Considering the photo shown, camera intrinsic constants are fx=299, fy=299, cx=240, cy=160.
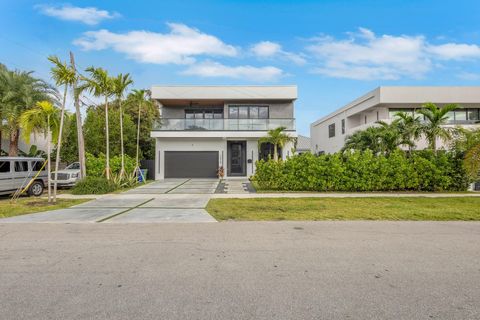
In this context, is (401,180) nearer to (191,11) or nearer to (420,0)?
(420,0)

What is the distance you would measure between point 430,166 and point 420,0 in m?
8.04

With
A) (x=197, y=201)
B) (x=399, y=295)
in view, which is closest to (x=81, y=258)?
(x=399, y=295)

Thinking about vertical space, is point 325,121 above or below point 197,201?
above

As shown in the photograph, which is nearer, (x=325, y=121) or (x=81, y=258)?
(x=81, y=258)

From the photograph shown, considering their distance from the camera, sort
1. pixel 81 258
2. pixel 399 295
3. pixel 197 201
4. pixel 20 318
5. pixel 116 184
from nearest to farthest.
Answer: pixel 20 318 < pixel 399 295 < pixel 81 258 < pixel 197 201 < pixel 116 184

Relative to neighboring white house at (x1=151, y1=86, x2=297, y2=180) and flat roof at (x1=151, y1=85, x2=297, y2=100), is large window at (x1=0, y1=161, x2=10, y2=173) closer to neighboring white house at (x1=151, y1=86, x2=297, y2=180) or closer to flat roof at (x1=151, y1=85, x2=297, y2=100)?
neighboring white house at (x1=151, y1=86, x2=297, y2=180)

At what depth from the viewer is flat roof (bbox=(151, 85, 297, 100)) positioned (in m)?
22.3

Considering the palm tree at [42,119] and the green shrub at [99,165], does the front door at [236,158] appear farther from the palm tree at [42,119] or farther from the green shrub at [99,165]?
the palm tree at [42,119]

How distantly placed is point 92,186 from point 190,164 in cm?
940

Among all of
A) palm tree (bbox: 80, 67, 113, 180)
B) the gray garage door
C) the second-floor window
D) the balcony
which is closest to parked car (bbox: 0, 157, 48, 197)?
palm tree (bbox: 80, 67, 113, 180)

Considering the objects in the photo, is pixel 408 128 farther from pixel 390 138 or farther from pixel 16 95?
pixel 16 95

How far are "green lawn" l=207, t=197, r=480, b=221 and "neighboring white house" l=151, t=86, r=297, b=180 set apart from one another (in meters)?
10.4

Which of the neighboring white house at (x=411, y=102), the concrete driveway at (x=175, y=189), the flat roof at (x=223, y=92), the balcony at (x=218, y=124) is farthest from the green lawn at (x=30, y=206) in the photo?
the neighboring white house at (x=411, y=102)

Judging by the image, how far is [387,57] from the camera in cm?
1897
